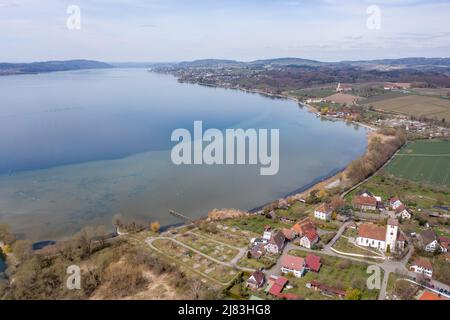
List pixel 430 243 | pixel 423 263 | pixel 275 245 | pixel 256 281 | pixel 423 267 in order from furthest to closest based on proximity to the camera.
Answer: pixel 275 245, pixel 430 243, pixel 423 263, pixel 423 267, pixel 256 281

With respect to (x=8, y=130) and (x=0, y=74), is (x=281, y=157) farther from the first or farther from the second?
(x=0, y=74)

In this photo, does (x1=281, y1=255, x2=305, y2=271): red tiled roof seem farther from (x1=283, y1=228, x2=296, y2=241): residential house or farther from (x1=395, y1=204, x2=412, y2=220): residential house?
(x1=395, y1=204, x2=412, y2=220): residential house

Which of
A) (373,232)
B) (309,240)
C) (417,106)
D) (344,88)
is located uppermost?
(344,88)

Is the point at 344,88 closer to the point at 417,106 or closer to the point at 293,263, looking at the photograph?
the point at 417,106

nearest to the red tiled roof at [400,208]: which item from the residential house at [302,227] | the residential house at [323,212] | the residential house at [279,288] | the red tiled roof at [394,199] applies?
the red tiled roof at [394,199]

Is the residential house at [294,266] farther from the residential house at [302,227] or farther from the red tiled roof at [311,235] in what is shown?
the residential house at [302,227]

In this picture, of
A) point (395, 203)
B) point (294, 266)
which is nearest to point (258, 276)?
point (294, 266)
